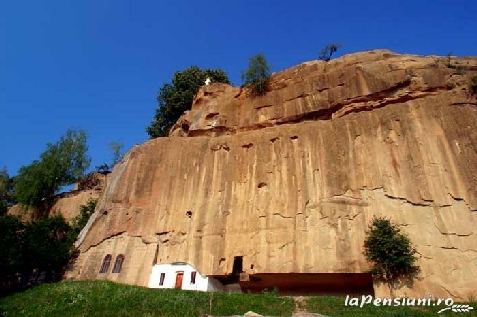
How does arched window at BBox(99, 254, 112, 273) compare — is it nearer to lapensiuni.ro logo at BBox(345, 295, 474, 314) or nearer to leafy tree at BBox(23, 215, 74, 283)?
leafy tree at BBox(23, 215, 74, 283)

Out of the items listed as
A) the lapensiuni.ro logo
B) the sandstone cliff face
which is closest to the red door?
the sandstone cliff face

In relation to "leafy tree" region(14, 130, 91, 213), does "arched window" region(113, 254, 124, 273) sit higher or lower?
lower

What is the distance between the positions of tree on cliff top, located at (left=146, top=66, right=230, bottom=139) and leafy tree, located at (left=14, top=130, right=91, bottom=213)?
8.03 meters

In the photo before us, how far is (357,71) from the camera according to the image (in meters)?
29.1

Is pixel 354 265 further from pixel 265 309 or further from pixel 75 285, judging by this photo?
pixel 75 285

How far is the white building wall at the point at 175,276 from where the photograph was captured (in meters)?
24.4

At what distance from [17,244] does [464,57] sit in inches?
1294

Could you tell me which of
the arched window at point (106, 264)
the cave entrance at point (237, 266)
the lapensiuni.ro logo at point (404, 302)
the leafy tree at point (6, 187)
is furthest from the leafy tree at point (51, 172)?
the lapensiuni.ro logo at point (404, 302)

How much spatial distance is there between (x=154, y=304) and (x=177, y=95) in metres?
29.3

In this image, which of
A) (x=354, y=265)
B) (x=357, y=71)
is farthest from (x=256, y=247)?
(x=357, y=71)

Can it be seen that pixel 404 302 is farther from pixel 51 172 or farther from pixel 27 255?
pixel 51 172

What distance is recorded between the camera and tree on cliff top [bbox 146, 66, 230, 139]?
149 ft

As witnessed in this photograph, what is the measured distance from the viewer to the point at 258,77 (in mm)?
33281

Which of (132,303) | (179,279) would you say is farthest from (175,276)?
(132,303)
